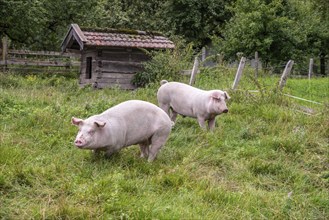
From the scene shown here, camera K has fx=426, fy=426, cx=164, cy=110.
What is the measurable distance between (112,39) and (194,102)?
7.48 metres

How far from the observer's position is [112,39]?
1525 centimetres

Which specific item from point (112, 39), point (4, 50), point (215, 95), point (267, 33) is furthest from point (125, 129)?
point (267, 33)

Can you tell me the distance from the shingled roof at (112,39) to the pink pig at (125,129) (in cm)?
902

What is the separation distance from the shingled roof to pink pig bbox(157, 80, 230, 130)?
614 cm

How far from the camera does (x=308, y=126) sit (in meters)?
8.54

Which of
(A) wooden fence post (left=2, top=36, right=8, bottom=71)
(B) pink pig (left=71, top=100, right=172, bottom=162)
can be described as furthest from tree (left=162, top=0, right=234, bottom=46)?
(B) pink pig (left=71, top=100, right=172, bottom=162)

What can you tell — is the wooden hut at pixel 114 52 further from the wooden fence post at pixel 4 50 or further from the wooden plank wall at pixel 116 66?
the wooden fence post at pixel 4 50

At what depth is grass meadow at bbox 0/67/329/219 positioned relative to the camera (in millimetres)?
4355

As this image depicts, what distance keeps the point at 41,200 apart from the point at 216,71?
10.5 meters

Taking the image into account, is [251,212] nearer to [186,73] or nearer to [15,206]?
[15,206]

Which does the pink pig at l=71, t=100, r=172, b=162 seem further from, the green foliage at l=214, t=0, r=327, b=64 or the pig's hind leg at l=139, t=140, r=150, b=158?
the green foliage at l=214, t=0, r=327, b=64

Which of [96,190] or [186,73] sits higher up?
[96,190]

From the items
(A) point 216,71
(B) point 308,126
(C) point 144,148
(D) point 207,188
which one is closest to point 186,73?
(A) point 216,71

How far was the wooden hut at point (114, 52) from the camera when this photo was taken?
50.0 ft
